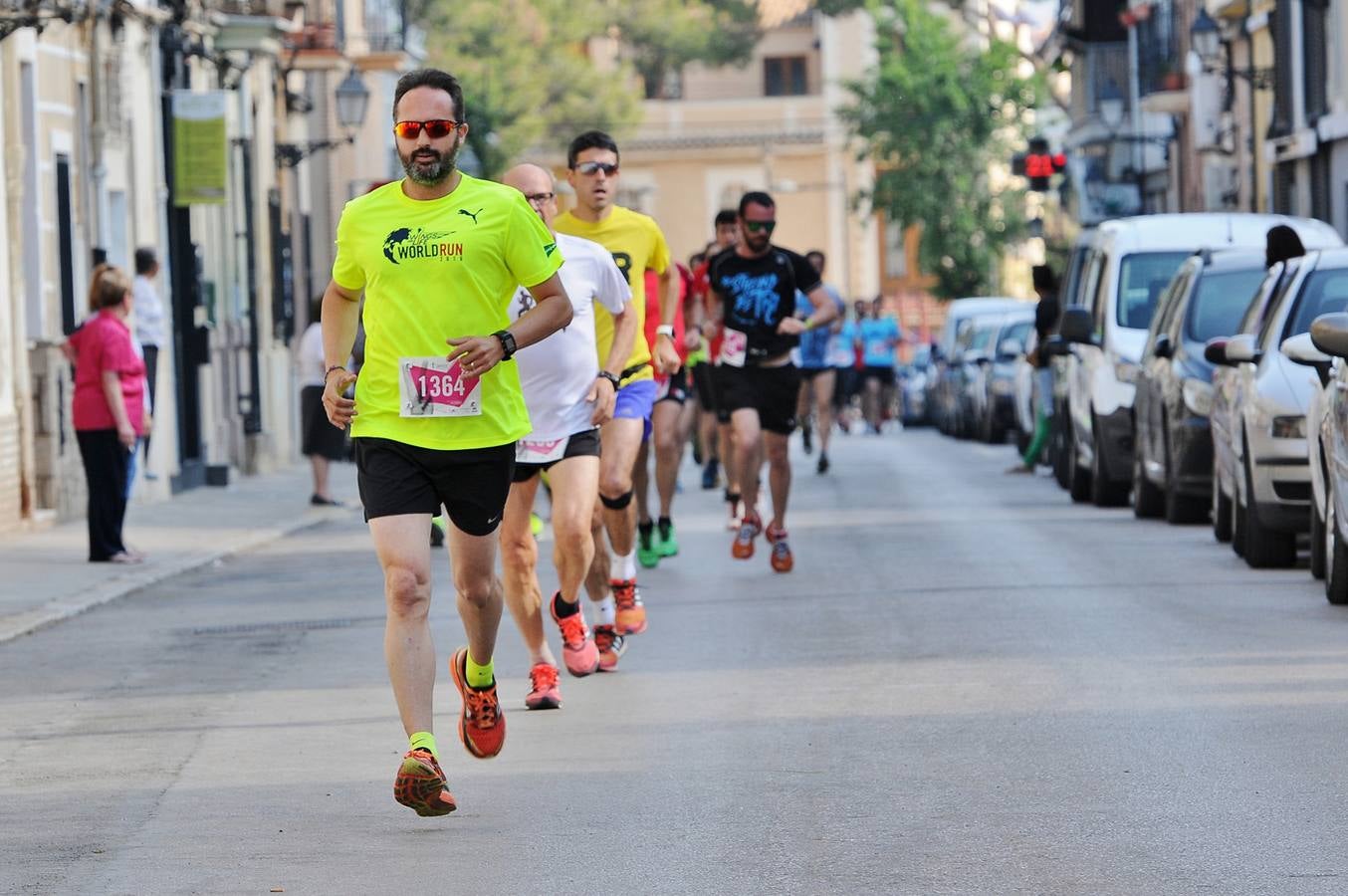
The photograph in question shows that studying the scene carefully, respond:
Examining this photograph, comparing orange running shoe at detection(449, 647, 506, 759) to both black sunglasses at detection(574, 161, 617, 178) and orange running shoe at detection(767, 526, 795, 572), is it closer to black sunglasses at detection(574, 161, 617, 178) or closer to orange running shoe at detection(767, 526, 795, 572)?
black sunglasses at detection(574, 161, 617, 178)

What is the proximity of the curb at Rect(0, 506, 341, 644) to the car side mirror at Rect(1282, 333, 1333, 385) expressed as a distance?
18.7 feet

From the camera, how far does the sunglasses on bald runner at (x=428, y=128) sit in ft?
26.7

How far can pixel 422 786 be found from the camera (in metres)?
7.73

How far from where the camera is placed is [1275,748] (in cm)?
887

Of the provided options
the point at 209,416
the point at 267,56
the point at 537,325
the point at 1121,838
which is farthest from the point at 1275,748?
the point at 267,56

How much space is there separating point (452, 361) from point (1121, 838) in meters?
2.06

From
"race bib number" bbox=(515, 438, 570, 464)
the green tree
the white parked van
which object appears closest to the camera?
"race bib number" bbox=(515, 438, 570, 464)

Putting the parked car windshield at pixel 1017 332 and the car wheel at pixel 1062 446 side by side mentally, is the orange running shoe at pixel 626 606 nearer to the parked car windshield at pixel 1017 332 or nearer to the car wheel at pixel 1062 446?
the car wheel at pixel 1062 446

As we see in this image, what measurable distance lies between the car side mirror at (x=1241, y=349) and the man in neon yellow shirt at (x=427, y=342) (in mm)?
7384

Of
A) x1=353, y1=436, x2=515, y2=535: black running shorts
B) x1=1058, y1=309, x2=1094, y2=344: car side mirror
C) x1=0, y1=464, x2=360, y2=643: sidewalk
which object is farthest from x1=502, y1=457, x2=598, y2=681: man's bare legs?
x1=1058, y1=309, x2=1094, y2=344: car side mirror

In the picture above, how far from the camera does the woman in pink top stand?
17.9m

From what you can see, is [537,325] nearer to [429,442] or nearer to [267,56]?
[429,442]

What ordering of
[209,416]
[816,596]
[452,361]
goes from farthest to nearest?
[209,416] < [816,596] < [452,361]

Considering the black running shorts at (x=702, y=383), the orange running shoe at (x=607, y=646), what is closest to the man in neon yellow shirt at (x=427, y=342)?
the orange running shoe at (x=607, y=646)
